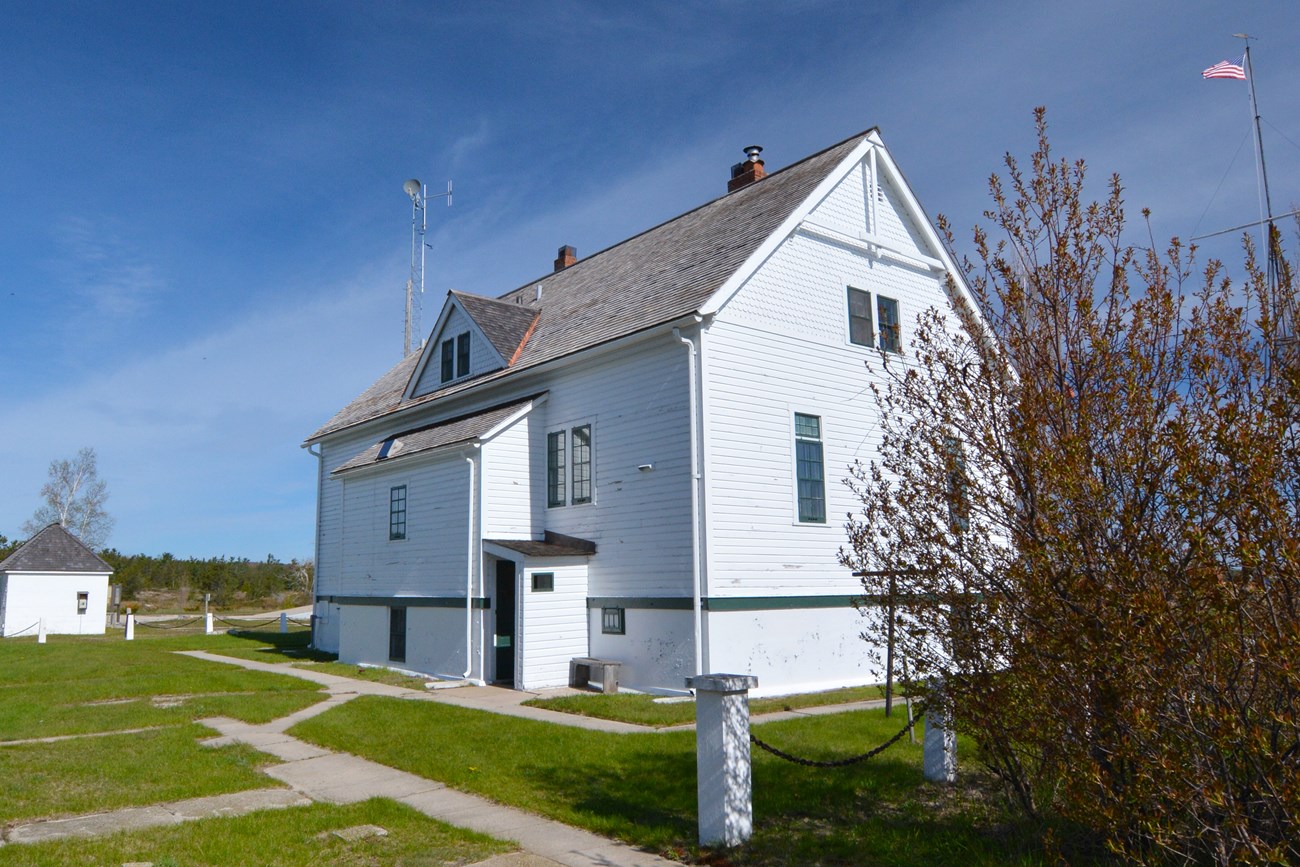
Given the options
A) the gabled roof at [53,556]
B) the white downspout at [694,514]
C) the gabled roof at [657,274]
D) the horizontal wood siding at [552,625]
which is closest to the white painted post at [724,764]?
the white downspout at [694,514]

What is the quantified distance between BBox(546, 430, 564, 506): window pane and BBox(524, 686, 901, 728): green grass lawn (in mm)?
4338

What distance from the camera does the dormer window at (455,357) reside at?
21453 millimetres

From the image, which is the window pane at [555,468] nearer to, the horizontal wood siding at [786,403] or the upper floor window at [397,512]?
the upper floor window at [397,512]

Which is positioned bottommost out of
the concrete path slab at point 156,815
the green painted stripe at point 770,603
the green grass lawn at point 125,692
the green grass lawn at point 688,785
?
the concrete path slab at point 156,815

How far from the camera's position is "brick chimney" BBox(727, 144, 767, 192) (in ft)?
71.2

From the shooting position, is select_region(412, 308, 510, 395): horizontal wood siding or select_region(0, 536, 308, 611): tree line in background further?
select_region(0, 536, 308, 611): tree line in background

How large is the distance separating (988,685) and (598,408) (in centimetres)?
1193

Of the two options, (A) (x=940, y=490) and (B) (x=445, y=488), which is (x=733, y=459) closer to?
(B) (x=445, y=488)

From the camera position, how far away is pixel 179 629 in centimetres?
3638

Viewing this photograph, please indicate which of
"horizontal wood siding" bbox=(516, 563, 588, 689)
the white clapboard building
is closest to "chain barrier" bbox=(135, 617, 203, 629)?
the white clapboard building

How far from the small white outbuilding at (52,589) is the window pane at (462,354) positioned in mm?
25668

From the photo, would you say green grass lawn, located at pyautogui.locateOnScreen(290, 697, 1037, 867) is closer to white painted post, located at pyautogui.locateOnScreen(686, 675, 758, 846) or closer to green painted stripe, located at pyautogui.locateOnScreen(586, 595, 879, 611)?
white painted post, located at pyautogui.locateOnScreen(686, 675, 758, 846)

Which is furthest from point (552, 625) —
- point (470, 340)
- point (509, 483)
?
point (470, 340)

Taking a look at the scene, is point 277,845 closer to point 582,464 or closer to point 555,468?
point 582,464
